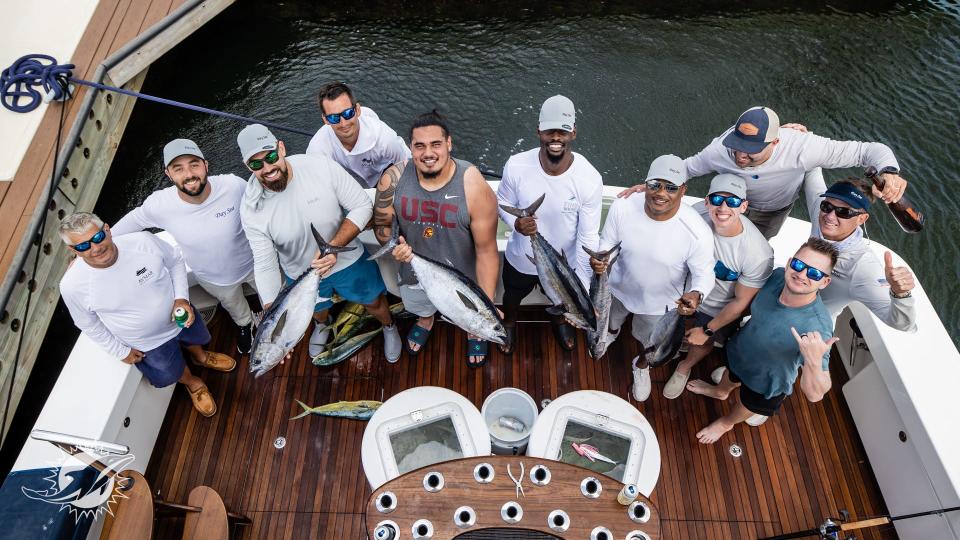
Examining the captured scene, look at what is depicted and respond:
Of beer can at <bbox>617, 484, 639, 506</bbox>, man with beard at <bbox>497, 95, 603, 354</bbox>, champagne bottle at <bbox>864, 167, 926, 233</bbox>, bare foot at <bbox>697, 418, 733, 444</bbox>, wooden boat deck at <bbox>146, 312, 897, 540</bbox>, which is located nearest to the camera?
beer can at <bbox>617, 484, 639, 506</bbox>

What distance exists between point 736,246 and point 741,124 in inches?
28.2

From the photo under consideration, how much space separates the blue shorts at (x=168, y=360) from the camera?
10.6 feet

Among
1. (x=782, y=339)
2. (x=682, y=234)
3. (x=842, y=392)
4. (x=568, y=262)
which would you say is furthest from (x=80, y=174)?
(x=842, y=392)

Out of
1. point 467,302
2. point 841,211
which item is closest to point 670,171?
point 841,211

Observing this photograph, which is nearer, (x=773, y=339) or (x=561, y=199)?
(x=773, y=339)

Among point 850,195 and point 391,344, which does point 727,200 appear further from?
point 391,344

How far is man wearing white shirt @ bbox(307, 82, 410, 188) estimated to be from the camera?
10.7 ft

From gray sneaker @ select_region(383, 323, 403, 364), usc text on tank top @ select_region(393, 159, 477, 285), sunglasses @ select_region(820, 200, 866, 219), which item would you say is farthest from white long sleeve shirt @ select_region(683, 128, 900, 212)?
gray sneaker @ select_region(383, 323, 403, 364)

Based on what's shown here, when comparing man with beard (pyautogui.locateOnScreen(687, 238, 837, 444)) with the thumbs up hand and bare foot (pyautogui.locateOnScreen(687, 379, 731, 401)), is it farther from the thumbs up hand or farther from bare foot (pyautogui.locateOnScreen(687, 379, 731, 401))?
bare foot (pyautogui.locateOnScreen(687, 379, 731, 401))

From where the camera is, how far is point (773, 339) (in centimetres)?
265

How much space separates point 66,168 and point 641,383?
18.8ft

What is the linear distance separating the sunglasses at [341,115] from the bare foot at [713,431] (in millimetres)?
2800

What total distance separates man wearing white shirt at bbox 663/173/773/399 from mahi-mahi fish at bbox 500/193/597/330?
2.17ft

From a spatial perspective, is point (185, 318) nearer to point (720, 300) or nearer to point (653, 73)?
point (720, 300)
